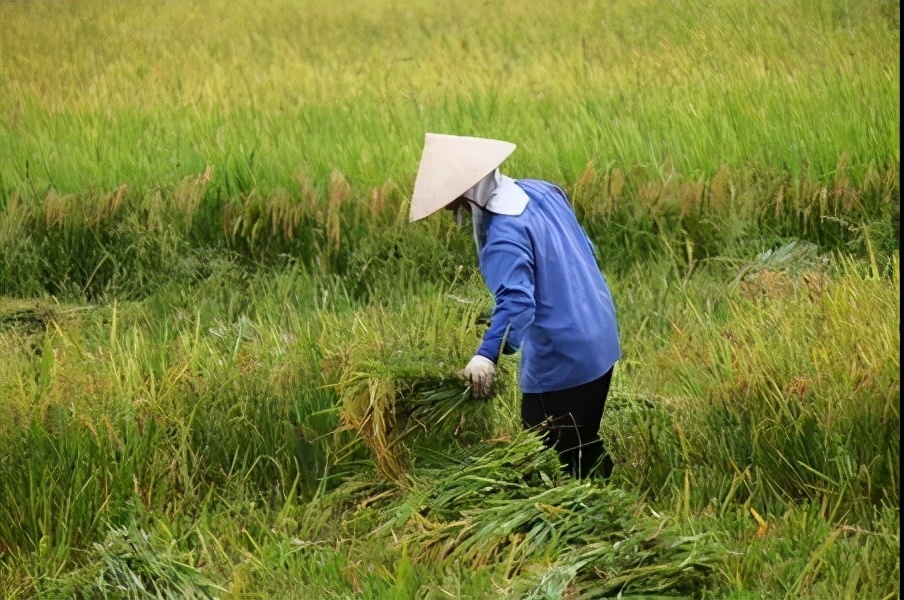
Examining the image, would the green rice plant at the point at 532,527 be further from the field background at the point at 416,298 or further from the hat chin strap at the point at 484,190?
the hat chin strap at the point at 484,190

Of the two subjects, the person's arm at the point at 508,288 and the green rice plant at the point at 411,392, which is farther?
the green rice plant at the point at 411,392

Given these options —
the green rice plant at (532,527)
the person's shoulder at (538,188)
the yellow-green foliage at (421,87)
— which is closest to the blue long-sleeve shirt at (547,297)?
the person's shoulder at (538,188)

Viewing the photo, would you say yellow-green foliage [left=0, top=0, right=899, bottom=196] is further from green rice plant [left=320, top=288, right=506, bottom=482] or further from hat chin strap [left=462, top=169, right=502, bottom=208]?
hat chin strap [left=462, top=169, right=502, bottom=208]

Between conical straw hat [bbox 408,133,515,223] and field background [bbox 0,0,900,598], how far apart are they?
46 cm

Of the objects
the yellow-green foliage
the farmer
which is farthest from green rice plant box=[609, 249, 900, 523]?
the yellow-green foliage

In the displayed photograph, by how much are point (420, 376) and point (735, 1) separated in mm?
2871

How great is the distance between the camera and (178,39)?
18.1ft

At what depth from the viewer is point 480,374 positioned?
278cm

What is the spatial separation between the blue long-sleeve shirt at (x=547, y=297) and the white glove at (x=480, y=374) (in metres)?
0.03

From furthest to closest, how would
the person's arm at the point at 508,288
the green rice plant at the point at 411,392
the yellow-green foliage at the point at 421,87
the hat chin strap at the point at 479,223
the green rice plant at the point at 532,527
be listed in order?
the yellow-green foliage at the point at 421,87 → the green rice plant at the point at 411,392 → the hat chin strap at the point at 479,223 → the person's arm at the point at 508,288 → the green rice plant at the point at 532,527

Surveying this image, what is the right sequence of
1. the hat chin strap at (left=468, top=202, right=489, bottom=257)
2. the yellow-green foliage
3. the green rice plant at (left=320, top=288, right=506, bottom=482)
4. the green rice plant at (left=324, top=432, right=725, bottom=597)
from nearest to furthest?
the green rice plant at (left=324, top=432, right=725, bottom=597) < the hat chin strap at (left=468, top=202, right=489, bottom=257) < the green rice plant at (left=320, top=288, right=506, bottom=482) < the yellow-green foliage

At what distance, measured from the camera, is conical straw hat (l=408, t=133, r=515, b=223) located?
9.04 feet

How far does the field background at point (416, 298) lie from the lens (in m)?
2.74

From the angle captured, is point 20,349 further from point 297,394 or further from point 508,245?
point 508,245
